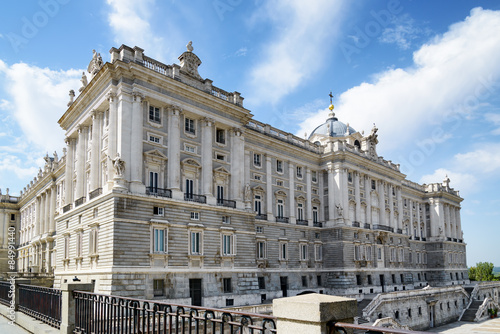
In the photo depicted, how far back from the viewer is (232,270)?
3541 centimetres

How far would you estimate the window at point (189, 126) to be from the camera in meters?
35.4

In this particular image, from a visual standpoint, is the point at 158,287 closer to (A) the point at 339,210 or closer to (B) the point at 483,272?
(A) the point at 339,210

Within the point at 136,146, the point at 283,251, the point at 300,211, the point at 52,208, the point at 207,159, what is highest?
the point at 136,146

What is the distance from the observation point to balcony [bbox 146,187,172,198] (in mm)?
31608

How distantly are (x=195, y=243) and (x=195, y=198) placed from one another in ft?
12.5

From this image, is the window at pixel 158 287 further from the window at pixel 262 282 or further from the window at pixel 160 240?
the window at pixel 262 282

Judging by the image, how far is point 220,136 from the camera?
39.0m

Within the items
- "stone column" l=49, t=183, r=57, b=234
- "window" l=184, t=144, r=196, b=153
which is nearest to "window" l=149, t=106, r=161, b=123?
"window" l=184, t=144, r=196, b=153

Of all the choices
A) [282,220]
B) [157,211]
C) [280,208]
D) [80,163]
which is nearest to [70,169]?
[80,163]

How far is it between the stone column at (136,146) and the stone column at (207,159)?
19.4 feet

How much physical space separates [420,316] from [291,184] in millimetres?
22466

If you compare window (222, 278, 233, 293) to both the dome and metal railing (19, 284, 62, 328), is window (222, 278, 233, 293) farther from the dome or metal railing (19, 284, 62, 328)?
the dome

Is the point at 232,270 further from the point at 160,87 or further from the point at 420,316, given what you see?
the point at 420,316

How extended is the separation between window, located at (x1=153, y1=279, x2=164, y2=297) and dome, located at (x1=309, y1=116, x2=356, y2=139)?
3802 cm
